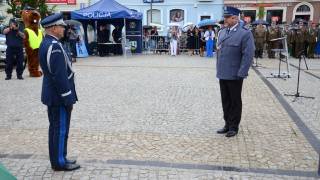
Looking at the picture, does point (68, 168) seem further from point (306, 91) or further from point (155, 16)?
point (155, 16)

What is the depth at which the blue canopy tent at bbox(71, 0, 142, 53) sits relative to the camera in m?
21.3

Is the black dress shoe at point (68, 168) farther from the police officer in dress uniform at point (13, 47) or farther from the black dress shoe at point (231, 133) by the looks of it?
the police officer in dress uniform at point (13, 47)

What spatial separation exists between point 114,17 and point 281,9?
18.6m

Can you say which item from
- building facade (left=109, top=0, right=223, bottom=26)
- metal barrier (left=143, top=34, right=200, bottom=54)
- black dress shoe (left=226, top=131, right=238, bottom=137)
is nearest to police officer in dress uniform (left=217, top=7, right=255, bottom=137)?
black dress shoe (left=226, top=131, right=238, bottom=137)

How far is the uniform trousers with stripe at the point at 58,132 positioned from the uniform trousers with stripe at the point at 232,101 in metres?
2.53

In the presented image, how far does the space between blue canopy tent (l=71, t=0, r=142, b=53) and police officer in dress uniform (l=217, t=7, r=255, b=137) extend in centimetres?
1522

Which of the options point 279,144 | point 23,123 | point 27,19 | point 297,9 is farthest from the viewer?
point 297,9

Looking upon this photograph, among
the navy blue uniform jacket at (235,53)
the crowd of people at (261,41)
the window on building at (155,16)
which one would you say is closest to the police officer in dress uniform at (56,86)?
the navy blue uniform jacket at (235,53)

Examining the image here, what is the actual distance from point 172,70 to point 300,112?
290 inches

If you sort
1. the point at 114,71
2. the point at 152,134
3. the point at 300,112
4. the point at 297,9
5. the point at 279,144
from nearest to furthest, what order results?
the point at 279,144
the point at 152,134
the point at 300,112
the point at 114,71
the point at 297,9

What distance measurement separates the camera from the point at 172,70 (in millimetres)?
15219

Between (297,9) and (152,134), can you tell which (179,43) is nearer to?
(297,9)

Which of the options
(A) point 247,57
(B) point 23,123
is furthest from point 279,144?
(B) point 23,123

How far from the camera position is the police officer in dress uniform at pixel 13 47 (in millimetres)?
12547
